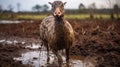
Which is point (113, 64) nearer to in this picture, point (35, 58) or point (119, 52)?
point (119, 52)

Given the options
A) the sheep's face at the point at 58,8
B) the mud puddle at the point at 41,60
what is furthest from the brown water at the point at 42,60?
the sheep's face at the point at 58,8

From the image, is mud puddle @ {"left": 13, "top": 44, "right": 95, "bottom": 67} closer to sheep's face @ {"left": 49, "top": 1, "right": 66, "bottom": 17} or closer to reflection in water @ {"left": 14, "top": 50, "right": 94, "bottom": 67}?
reflection in water @ {"left": 14, "top": 50, "right": 94, "bottom": 67}

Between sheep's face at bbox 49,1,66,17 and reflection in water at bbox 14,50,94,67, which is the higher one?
sheep's face at bbox 49,1,66,17

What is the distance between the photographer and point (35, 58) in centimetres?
1069

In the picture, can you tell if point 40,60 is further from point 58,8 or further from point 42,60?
point 58,8

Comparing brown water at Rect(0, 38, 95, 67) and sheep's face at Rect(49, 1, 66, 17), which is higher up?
sheep's face at Rect(49, 1, 66, 17)

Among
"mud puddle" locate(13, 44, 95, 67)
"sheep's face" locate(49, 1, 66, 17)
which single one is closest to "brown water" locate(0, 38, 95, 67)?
"mud puddle" locate(13, 44, 95, 67)

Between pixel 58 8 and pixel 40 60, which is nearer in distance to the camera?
pixel 58 8

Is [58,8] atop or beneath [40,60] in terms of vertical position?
atop

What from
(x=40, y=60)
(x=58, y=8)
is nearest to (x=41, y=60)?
(x=40, y=60)

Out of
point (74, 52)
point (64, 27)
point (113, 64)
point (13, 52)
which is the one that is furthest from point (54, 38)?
point (13, 52)

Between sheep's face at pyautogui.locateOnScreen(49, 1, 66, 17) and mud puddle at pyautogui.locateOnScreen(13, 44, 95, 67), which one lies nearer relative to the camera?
sheep's face at pyautogui.locateOnScreen(49, 1, 66, 17)

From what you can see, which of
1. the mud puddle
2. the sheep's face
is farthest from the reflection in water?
the sheep's face

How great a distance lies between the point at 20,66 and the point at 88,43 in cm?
489
